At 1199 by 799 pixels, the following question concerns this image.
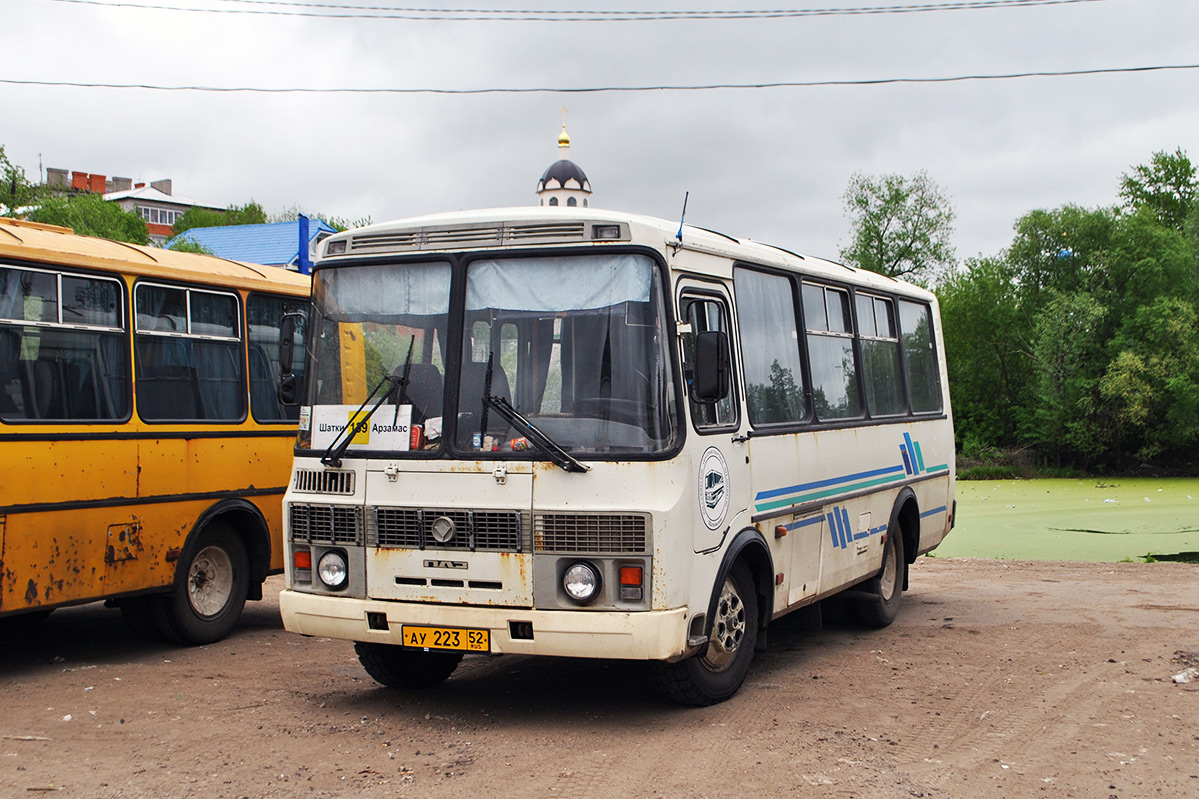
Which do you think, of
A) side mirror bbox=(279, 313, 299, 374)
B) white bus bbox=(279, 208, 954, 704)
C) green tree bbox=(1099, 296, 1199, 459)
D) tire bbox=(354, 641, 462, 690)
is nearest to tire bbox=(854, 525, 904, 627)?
white bus bbox=(279, 208, 954, 704)

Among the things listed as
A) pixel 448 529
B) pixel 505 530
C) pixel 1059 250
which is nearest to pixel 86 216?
pixel 1059 250

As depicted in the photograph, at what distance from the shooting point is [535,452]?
6.67 metres

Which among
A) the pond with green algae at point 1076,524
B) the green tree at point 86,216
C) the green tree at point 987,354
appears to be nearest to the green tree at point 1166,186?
the green tree at point 987,354

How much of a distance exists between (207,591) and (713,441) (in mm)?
5067

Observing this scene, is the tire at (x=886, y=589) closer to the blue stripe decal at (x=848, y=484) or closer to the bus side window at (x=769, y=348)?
the blue stripe decal at (x=848, y=484)

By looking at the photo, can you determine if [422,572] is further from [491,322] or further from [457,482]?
[491,322]

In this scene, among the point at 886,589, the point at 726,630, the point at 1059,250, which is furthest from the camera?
the point at 1059,250

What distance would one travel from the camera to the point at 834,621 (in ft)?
36.0

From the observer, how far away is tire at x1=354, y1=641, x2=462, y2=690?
25.3 feet

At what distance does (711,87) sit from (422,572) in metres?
16.7

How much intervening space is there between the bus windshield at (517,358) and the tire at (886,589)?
4.58 metres

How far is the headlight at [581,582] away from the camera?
6.53 meters

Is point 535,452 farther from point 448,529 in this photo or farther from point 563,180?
point 563,180

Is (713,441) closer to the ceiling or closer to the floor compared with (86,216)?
closer to the floor
